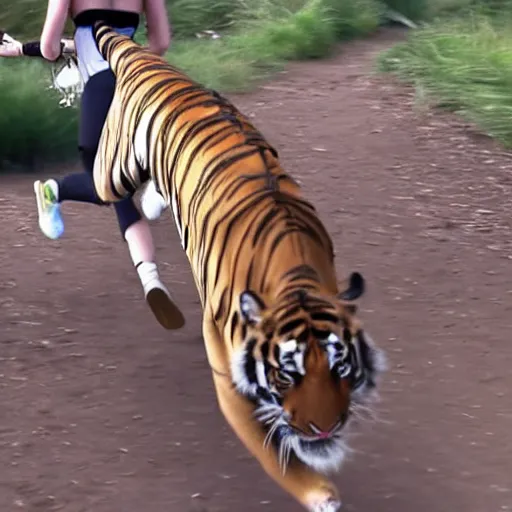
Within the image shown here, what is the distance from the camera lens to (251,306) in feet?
9.64

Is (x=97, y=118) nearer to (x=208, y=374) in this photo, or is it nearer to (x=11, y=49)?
(x=11, y=49)

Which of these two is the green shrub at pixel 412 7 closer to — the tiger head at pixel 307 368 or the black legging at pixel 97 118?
the black legging at pixel 97 118

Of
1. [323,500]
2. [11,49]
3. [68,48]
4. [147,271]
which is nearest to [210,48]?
[11,49]

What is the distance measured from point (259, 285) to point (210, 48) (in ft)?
23.4

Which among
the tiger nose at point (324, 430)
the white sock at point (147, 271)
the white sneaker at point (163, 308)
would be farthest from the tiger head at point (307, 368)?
the white sock at point (147, 271)

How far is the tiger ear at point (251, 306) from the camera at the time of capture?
2.94 m

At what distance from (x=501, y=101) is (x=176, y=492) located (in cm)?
483

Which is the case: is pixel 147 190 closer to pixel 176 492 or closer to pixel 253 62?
pixel 176 492

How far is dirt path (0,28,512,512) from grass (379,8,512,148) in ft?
0.99

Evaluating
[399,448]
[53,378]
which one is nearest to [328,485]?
[399,448]

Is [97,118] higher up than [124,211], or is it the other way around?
[97,118]

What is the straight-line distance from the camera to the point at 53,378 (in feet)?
14.3

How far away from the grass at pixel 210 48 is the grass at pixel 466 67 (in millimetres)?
997

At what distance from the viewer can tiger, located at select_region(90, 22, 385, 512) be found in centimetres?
280
